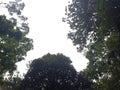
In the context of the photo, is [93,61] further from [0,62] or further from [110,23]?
[0,62]

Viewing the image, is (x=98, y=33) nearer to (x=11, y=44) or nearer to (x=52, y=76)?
(x=11, y=44)

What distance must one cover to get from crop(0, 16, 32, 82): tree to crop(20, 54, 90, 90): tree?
35.2 m

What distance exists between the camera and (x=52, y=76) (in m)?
66.8

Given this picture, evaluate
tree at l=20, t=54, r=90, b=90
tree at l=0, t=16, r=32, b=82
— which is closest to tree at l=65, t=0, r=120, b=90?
tree at l=0, t=16, r=32, b=82

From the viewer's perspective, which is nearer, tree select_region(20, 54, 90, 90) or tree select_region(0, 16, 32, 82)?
tree select_region(0, 16, 32, 82)

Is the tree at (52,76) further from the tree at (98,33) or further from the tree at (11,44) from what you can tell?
the tree at (11,44)

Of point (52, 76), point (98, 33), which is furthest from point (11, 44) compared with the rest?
point (52, 76)

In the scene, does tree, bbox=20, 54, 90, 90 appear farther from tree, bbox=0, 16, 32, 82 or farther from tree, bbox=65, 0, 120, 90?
tree, bbox=0, 16, 32, 82

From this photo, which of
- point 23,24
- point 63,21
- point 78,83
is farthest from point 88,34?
point 78,83

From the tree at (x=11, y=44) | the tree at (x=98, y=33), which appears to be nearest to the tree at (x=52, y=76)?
the tree at (x=98, y=33)

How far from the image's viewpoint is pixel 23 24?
98.8 ft

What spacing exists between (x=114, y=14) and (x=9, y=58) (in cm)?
1089

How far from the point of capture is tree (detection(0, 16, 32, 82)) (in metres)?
27.7

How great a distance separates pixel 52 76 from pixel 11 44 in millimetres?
38441
